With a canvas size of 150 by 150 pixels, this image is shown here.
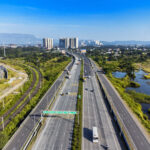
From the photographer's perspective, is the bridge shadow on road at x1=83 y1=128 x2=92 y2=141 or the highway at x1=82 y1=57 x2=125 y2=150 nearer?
the highway at x1=82 y1=57 x2=125 y2=150

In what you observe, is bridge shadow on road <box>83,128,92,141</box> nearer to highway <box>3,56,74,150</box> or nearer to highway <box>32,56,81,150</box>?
highway <box>32,56,81,150</box>

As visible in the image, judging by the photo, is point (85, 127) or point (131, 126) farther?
point (131, 126)

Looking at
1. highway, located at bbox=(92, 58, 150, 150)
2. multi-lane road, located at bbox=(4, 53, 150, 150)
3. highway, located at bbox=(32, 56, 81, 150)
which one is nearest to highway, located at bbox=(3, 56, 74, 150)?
multi-lane road, located at bbox=(4, 53, 150, 150)

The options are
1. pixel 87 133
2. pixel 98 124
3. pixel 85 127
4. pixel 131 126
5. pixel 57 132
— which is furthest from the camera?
pixel 98 124

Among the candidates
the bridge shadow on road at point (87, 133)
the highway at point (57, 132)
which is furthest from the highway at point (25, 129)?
the bridge shadow on road at point (87, 133)

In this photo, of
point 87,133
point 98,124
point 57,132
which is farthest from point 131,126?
point 57,132

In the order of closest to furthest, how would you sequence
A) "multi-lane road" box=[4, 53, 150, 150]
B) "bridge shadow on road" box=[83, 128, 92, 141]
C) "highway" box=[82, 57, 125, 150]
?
"multi-lane road" box=[4, 53, 150, 150] < "highway" box=[82, 57, 125, 150] < "bridge shadow on road" box=[83, 128, 92, 141]

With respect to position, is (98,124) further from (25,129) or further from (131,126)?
(25,129)

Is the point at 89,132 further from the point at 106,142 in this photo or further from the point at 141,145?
the point at 141,145
